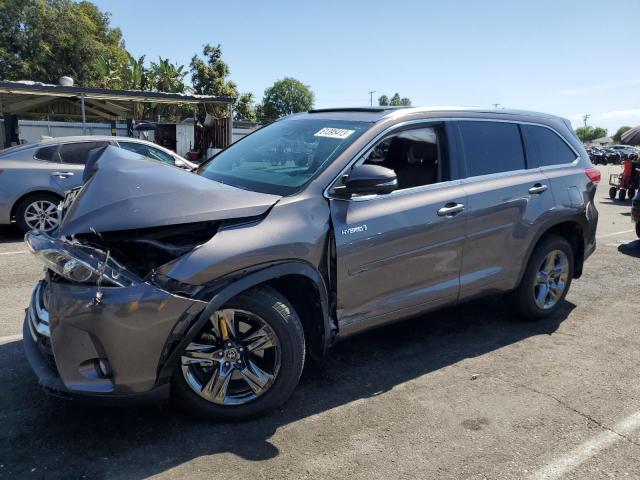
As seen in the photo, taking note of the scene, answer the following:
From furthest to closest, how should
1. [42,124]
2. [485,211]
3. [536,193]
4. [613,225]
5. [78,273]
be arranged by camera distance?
1. [42,124]
2. [613,225]
3. [536,193]
4. [485,211]
5. [78,273]

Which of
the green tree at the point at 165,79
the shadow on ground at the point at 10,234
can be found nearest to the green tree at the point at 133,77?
the green tree at the point at 165,79

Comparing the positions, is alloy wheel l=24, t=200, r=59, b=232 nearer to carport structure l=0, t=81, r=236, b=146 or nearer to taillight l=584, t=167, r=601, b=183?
carport structure l=0, t=81, r=236, b=146

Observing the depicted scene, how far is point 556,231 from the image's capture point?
495 centimetres

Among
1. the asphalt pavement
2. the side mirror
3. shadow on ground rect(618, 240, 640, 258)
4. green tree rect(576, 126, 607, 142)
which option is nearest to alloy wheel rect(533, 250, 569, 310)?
the asphalt pavement

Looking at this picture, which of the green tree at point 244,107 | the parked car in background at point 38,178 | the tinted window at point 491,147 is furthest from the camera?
the green tree at point 244,107

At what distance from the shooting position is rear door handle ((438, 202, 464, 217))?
3.77 meters

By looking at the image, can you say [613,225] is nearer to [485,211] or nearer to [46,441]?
[485,211]

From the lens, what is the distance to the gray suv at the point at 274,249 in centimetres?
262

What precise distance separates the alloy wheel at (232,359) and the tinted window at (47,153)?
6572 mm

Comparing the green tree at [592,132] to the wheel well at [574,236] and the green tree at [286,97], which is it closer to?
the green tree at [286,97]

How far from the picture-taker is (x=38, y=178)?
795 cm

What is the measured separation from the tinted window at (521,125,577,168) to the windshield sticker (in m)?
1.91

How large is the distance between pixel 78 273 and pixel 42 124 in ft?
59.3

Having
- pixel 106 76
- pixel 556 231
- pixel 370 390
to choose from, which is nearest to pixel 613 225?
pixel 556 231
